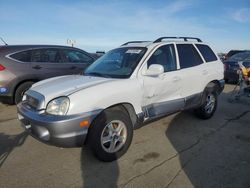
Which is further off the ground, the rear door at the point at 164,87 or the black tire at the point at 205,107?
the rear door at the point at 164,87

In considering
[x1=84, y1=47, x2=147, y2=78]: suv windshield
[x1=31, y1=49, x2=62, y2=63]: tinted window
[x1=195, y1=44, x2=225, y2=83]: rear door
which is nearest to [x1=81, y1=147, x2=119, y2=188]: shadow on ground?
[x1=84, y1=47, x2=147, y2=78]: suv windshield

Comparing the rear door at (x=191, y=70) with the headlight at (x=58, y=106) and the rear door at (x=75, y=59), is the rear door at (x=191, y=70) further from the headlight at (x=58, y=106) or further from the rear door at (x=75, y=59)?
the rear door at (x=75, y=59)

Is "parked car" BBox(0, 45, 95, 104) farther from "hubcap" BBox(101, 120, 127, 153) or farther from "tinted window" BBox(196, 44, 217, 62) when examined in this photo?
"hubcap" BBox(101, 120, 127, 153)

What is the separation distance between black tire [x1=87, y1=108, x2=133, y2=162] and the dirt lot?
0.40 feet

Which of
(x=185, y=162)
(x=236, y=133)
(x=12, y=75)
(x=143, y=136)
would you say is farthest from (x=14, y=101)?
(x=236, y=133)

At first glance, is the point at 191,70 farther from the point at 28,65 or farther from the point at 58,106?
the point at 28,65

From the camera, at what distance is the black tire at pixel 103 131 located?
3486 millimetres

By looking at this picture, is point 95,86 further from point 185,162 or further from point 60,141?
point 185,162

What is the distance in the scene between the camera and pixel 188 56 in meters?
5.21

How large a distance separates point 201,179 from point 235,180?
16.9 inches

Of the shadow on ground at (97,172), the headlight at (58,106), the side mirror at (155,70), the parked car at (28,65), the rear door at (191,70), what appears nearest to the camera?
the shadow on ground at (97,172)

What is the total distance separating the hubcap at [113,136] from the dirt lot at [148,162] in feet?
0.71

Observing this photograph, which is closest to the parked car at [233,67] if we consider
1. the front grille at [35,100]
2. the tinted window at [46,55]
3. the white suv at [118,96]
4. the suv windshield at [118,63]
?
the white suv at [118,96]

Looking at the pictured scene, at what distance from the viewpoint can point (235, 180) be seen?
327 cm
